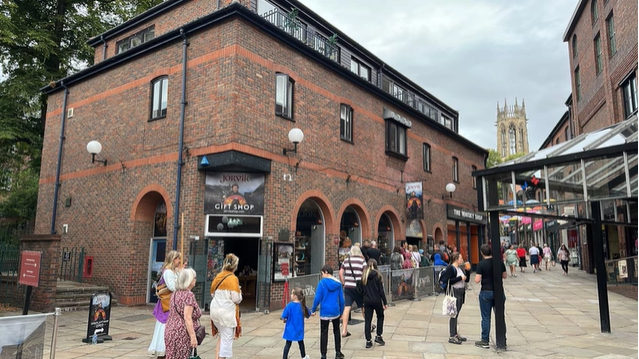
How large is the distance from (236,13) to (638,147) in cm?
1010

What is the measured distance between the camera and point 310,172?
→ 14812 millimetres

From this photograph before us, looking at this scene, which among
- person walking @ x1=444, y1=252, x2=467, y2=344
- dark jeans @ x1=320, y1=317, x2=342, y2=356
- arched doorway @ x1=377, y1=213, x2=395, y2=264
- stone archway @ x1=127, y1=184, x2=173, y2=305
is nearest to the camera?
dark jeans @ x1=320, y1=317, x2=342, y2=356

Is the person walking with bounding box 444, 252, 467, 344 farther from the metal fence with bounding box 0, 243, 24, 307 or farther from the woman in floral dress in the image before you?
the metal fence with bounding box 0, 243, 24, 307

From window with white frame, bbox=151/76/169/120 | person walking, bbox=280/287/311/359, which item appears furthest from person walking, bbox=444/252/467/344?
window with white frame, bbox=151/76/169/120

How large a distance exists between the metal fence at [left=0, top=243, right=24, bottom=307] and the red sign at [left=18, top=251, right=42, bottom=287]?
387cm

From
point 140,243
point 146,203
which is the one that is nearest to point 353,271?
point 140,243

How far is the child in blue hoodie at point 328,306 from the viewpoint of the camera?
7.39 meters

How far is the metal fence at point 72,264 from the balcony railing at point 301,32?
399 inches

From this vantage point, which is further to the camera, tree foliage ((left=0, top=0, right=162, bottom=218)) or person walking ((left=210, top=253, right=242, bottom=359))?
tree foliage ((left=0, top=0, right=162, bottom=218))

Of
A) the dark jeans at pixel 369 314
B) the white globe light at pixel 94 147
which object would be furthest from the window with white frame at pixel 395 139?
the dark jeans at pixel 369 314

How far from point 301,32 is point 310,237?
7390mm

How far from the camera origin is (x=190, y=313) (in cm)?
570

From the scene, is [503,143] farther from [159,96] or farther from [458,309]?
[458,309]

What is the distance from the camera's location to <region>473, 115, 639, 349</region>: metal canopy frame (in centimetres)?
798
